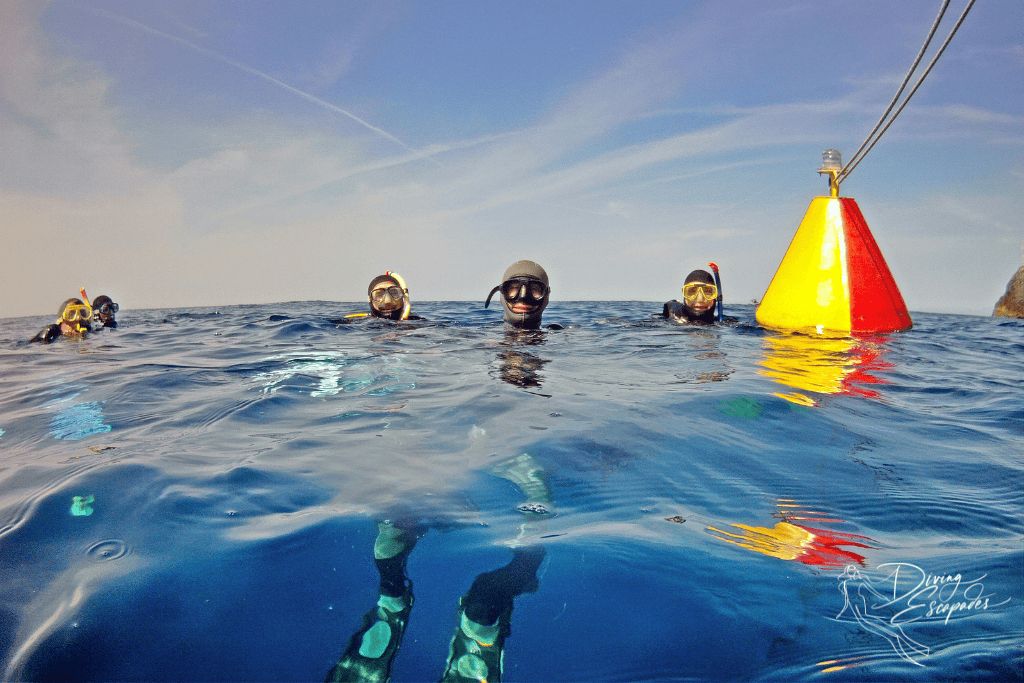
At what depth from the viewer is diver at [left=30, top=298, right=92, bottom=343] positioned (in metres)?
9.55

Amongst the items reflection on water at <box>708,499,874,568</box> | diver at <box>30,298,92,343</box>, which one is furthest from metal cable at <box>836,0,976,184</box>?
diver at <box>30,298,92,343</box>

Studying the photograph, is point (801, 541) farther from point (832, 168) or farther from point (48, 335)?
point (48, 335)

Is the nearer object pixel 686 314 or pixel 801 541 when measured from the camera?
pixel 801 541

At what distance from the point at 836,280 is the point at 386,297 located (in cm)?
754

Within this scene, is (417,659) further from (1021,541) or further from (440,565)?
(1021,541)

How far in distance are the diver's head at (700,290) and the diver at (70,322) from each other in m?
11.1

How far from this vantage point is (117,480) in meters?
2.57

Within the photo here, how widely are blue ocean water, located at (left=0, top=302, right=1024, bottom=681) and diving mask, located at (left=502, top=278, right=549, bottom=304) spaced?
341 centimetres

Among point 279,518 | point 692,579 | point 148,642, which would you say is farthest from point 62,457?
point 692,579

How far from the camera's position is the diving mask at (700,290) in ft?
28.9

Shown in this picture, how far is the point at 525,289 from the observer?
7941 mm

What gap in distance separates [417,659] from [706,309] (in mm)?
8585
